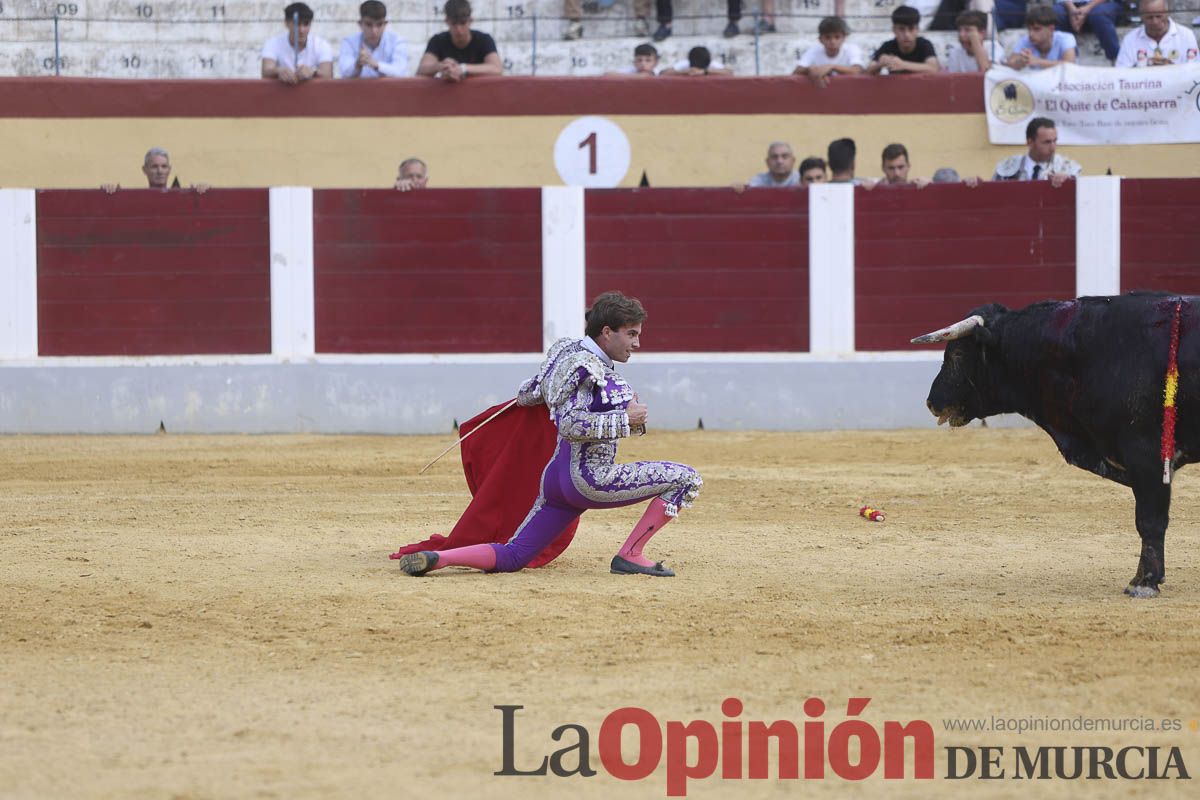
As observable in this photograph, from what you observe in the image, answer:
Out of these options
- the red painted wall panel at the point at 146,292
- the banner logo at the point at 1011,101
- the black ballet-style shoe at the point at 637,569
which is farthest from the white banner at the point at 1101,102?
the black ballet-style shoe at the point at 637,569

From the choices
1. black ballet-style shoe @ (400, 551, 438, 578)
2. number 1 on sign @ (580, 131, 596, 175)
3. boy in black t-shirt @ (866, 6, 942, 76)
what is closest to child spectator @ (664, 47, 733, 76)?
number 1 on sign @ (580, 131, 596, 175)

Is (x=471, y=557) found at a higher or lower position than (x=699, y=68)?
lower

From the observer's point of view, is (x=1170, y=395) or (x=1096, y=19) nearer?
(x=1170, y=395)

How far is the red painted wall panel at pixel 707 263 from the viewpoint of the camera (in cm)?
1055

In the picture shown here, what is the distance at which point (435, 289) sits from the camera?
34.8 ft

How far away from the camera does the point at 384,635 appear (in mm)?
4539

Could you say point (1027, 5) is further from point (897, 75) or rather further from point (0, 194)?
point (0, 194)

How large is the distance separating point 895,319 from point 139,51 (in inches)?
276

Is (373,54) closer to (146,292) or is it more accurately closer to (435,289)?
(435,289)

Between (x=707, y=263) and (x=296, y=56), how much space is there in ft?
11.5

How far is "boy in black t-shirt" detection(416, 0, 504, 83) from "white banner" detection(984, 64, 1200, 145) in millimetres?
3517

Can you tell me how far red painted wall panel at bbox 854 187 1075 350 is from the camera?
1049cm

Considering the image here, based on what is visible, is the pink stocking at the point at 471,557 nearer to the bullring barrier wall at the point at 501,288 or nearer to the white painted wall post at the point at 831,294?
the bullring barrier wall at the point at 501,288

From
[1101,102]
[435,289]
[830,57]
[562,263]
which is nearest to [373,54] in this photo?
[435,289]
